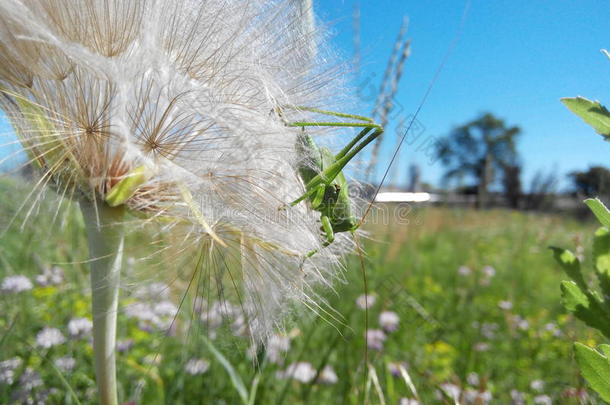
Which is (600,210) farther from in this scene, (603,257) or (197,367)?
(197,367)

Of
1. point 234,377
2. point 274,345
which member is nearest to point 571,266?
point 234,377

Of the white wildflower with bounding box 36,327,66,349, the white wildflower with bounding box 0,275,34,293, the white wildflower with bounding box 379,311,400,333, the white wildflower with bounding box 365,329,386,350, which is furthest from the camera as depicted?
the white wildflower with bounding box 379,311,400,333

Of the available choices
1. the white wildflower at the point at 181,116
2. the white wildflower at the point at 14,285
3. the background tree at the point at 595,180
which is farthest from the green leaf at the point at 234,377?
the background tree at the point at 595,180

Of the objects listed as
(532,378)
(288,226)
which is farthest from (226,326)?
(532,378)

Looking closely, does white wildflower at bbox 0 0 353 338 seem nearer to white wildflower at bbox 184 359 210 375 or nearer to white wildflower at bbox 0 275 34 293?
white wildflower at bbox 184 359 210 375

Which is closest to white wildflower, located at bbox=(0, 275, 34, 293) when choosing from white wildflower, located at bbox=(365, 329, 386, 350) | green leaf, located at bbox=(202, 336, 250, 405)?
green leaf, located at bbox=(202, 336, 250, 405)
